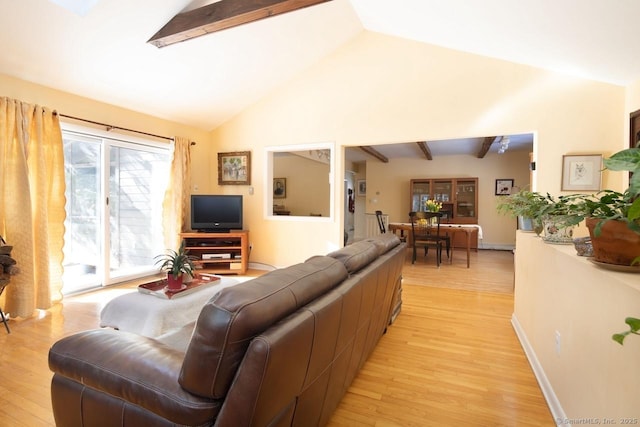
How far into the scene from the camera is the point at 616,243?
109 cm

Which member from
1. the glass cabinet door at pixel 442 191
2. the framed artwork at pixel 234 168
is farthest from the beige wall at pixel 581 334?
the glass cabinet door at pixel 442 191

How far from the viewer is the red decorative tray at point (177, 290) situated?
2322 mm

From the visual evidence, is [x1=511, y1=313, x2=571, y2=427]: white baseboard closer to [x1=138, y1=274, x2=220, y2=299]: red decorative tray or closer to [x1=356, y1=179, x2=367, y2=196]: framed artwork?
[x1=138, y1=274, x2=220, y2=299]: red decorative tray

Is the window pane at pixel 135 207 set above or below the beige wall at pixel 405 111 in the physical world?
below

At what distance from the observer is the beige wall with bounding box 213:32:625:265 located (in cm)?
333

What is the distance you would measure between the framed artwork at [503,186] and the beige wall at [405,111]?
425 cm

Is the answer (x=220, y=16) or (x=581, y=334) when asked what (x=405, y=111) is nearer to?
(x=220, y=16)

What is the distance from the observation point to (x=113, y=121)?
3885 millimetres

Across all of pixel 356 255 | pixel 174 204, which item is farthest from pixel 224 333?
pixel 174 204

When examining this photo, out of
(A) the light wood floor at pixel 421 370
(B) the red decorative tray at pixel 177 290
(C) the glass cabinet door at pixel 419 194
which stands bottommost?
(A) the light wood floor at pixel 421 370

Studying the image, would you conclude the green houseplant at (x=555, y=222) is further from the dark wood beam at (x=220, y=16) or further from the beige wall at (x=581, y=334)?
the dark wood beam at (x=220, y=16)

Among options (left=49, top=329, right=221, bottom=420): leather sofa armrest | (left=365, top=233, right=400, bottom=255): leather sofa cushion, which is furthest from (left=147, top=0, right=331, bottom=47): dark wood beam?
(left=49, top=329, right=221, bottom=420): leather sofa armrest

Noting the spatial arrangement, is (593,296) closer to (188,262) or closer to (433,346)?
(433,346)

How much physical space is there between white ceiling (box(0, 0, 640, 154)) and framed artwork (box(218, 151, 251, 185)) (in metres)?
0.91
